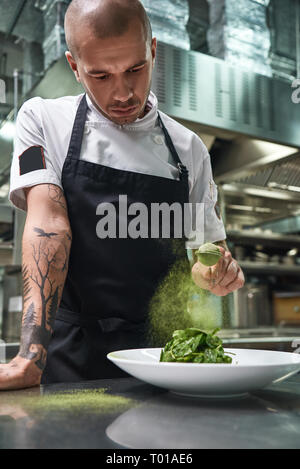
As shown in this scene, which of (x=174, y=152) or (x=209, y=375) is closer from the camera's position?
(x=209, y=375)

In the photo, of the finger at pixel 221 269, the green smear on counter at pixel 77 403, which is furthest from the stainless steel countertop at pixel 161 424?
the finger at pixel 221 269

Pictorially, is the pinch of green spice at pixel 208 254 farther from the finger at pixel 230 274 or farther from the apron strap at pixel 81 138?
the apron strap at pixel 81 138

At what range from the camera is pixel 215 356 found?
0.69 meters

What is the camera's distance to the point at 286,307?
5039 millimetres

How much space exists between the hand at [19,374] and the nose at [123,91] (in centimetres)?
63

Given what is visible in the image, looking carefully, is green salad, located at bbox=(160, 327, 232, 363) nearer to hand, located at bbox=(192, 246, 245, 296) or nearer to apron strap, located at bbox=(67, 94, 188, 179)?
hand, located at bbox=(192, 246, 245, 296)

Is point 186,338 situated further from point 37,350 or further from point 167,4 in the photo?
point 167,4

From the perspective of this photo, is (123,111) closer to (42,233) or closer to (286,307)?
(42,233)

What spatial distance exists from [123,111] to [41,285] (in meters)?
0.47

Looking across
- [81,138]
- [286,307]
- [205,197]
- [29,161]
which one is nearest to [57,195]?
[29,161]

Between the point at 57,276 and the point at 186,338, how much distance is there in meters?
0.36

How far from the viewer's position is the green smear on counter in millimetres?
549

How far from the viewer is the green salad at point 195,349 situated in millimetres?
690

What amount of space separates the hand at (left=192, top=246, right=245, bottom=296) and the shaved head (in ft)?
1.77
